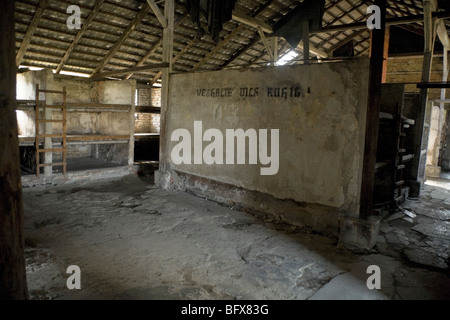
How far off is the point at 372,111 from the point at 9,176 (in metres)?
4.03

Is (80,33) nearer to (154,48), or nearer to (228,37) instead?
(154,48)

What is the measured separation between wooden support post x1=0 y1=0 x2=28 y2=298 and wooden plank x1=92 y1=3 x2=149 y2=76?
25.0 feet

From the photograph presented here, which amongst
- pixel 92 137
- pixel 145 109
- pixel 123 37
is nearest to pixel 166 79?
→ pixel 92 137

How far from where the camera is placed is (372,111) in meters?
4.09

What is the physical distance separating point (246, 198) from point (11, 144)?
4.35 meters

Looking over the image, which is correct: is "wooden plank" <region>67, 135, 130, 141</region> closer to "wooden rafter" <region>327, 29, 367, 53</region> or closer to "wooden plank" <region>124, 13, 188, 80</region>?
"wooden plank" <region>124, 13, 188, 80</region>

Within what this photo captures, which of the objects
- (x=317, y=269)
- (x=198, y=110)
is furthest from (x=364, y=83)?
(x=198, y=110)

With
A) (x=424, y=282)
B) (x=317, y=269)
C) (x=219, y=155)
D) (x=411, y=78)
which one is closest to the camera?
(x=424, y=282)

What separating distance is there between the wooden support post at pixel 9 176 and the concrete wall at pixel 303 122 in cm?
394

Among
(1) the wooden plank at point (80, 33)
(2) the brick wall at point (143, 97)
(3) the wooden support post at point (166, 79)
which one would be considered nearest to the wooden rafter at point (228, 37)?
(2) the brick wall at point (143, 97)

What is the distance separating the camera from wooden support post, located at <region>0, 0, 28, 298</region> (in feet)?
6.98
